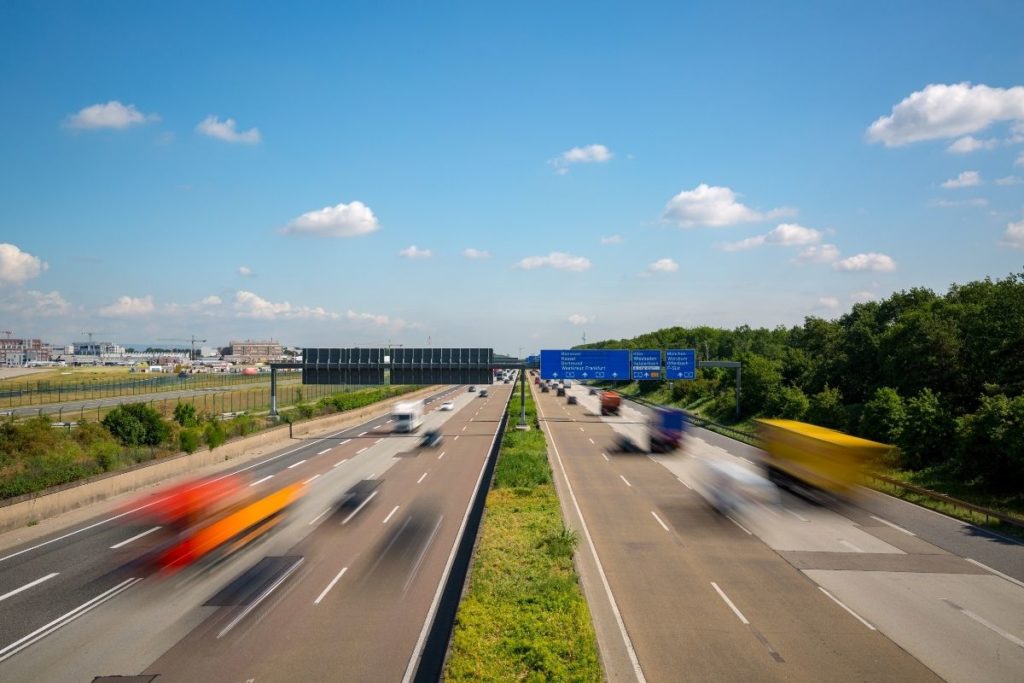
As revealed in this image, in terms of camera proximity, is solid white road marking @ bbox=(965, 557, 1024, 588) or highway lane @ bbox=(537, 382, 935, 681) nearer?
highway lane @ bbox=(537, 382, 935, 681)

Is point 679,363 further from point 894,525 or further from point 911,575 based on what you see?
point 911,575

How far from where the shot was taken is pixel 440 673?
41.9 ft

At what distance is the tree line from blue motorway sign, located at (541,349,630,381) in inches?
564

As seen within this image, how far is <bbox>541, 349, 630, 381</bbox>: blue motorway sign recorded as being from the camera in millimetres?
57688

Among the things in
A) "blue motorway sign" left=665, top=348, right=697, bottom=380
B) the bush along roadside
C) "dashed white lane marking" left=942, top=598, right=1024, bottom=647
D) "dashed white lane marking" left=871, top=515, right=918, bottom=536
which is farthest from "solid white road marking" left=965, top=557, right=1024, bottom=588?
"blue motorway sign" left=665, top=348, right=697, bottom=380

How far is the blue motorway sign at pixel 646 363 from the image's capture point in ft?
194

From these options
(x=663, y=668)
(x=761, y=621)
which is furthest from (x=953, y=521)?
(x=663, y=668)

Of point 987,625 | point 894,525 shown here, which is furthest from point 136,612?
point 894,525

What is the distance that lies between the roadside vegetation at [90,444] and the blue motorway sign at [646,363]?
115 ft

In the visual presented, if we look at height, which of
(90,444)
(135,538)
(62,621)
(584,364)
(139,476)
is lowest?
(135,538)

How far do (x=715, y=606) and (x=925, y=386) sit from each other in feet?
129

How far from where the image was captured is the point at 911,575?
63.3ft

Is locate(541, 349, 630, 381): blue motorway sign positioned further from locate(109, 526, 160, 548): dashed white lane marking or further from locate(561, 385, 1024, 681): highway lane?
locate(109, 526, 160, 548): dashed white lane marking

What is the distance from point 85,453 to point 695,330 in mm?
152998
